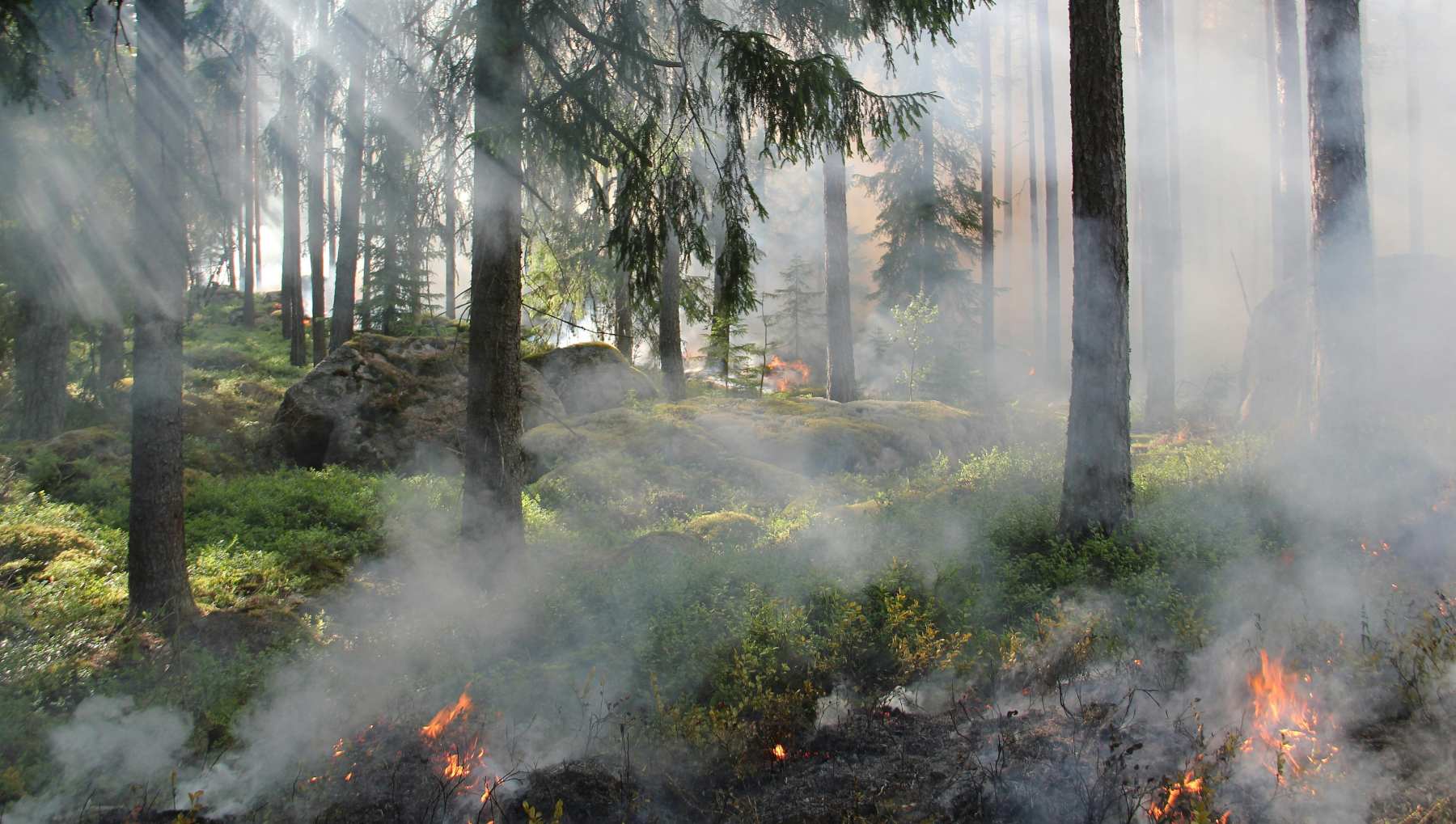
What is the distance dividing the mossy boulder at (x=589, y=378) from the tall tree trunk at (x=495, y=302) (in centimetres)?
646

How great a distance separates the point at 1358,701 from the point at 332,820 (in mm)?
6189

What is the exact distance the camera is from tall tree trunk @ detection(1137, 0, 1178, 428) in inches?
640

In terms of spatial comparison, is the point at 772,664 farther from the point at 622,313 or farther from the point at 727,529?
the point at 622,313

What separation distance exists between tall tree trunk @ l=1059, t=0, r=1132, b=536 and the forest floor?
0.46 m

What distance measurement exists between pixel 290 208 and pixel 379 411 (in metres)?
12.4

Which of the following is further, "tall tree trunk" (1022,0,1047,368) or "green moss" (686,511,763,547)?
"tall tree trunk" (1022,0,1047,368)

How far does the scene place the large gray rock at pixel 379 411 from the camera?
38.4 ft

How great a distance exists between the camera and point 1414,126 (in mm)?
29328

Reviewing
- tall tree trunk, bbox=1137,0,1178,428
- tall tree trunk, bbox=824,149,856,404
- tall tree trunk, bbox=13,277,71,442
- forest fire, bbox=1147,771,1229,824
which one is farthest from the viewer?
tall tree trunk, bbox=1137,0,1178,428

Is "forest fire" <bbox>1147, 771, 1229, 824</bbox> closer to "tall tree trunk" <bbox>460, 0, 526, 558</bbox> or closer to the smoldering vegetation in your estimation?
the smoldering vegetation

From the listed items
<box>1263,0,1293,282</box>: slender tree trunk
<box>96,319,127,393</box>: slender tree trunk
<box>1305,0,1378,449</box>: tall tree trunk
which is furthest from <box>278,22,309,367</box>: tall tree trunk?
<box>1263,0,1293,282</box>: slender tree trunk

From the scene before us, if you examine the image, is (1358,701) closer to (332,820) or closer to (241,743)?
(332,820)

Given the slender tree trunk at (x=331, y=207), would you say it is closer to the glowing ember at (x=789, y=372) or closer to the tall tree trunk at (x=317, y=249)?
the tall tree trunk at (x=317, y=249)

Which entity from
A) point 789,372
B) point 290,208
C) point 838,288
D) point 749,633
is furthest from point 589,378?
point 789,372
